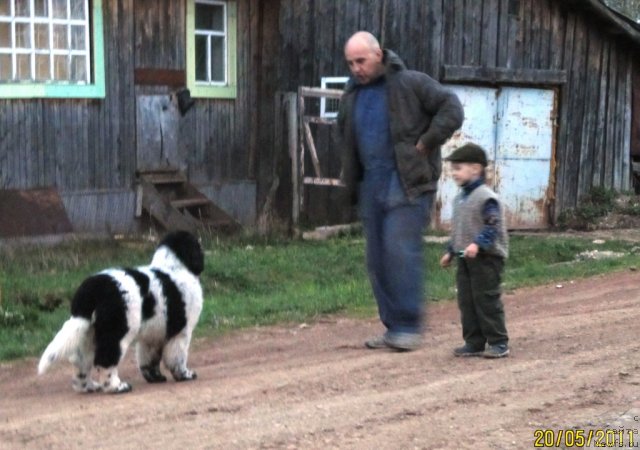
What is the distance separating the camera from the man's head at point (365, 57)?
7.61 m

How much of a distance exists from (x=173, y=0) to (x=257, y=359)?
7588mm

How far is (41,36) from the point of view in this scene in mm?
12906

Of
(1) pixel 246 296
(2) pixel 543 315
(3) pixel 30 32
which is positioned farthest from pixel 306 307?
(3) pixel 30 32

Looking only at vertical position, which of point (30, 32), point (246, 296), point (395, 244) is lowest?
point (246, 296)

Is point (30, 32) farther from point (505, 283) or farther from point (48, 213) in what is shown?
point (505, 283)

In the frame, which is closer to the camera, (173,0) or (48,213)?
(48,213)

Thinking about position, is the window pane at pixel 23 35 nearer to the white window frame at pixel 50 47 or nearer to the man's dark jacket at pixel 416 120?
the white window frame at pixel 50 47

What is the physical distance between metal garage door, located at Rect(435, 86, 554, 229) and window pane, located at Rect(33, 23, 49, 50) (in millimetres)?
6382

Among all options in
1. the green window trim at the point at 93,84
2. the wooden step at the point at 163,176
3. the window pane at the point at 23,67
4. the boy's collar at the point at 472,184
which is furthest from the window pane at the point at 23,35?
the boy's collar at the point at 472,184

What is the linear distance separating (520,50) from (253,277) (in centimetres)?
821

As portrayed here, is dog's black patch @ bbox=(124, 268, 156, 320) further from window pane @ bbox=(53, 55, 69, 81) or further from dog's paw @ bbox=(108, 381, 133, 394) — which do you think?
window pane @ bbox=(53, 55, 69, 81)

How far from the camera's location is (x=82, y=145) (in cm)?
1331

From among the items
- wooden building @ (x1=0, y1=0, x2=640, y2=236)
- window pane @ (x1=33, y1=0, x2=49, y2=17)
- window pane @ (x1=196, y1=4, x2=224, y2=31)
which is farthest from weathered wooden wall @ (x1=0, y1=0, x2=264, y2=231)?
window pane @ (x1=33, y1=0, x2=49, y2=17)

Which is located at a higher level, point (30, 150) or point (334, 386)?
point (30, 150)
